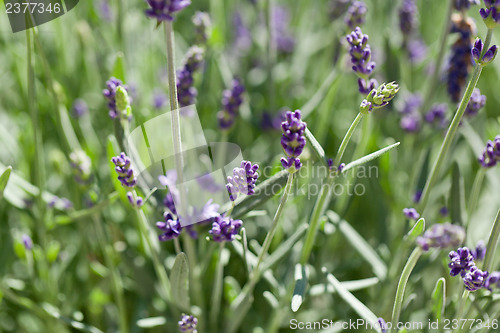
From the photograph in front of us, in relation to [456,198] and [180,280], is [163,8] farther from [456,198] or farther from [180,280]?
[456,198]

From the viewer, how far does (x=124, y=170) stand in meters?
0.80

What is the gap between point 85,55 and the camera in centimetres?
149

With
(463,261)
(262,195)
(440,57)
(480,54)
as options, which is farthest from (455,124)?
(440,57)

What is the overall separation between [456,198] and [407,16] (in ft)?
1.84

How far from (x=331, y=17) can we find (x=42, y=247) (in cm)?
108

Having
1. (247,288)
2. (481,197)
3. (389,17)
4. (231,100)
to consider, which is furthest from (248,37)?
(247,288)

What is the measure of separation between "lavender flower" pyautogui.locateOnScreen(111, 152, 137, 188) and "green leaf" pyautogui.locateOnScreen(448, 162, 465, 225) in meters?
0.68

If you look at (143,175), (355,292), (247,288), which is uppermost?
(143,175)

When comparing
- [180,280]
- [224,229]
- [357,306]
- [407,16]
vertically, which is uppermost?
[407,16]

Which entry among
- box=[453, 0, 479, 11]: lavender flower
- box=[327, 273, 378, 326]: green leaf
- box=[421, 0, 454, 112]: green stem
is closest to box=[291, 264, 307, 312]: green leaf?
box=[327, 273, 378, 326]: green leaf

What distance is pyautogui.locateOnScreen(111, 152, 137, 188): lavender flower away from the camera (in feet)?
2.60

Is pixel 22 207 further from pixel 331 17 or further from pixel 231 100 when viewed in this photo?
pixel 331 17

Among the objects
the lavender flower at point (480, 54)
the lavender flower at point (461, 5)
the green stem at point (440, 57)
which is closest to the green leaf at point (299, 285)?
the lavender flower at point (480, 54)

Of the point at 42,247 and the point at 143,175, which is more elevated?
the point at 143,175
